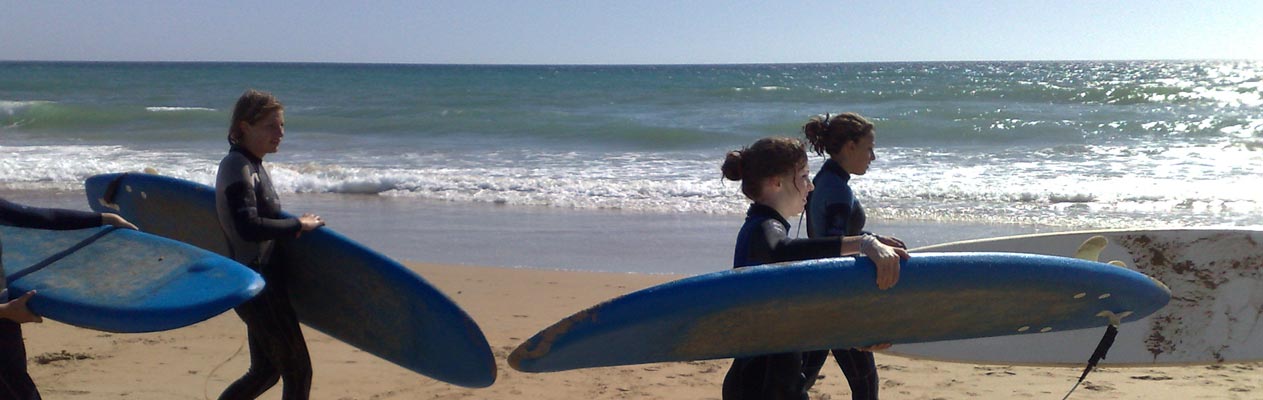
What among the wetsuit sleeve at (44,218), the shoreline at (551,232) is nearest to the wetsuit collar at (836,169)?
the wetsuit sleeve at (44,218)

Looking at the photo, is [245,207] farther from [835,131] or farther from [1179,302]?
[1179,302]

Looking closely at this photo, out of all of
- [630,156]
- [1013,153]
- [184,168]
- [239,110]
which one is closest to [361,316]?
[239,110]

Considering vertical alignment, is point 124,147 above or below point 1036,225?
below

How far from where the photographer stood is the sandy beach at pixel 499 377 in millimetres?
4375

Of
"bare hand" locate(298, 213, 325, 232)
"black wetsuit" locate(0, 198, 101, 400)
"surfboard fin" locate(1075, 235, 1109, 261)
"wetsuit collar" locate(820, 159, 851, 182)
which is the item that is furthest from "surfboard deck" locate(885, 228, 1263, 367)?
"black wetsuit" locate(0, 198, 101, 400)

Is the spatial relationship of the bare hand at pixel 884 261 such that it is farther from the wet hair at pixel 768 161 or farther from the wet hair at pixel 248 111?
the wet hair at pixel 248 111

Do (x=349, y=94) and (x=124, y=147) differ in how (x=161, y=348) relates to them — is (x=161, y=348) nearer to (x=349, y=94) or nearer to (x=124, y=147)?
(x=124, y=147)

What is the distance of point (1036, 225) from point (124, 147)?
45.0 feet

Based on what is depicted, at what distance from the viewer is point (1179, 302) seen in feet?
13.4

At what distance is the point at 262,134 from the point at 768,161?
1.36 metres

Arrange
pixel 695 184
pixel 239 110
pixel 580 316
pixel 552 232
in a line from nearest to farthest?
pixel 580 316 → pixel 239 110 → pixel 552 232 → pixel 695 184

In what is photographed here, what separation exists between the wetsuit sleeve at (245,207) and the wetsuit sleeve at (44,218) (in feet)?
1.27

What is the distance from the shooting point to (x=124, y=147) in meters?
17.2

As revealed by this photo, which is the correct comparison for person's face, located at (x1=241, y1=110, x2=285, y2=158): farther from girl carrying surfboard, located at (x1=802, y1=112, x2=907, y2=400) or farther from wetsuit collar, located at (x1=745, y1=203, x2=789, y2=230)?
girl carrying surfboard, located at (x1=802, y1=112, x2=907, y2=400)
